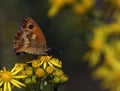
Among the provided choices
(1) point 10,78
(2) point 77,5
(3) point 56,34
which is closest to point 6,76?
(1) point 10,78

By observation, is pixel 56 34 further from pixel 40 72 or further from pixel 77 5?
pixel 40 72

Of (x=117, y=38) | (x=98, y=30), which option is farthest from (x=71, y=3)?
(x=117, y=38)

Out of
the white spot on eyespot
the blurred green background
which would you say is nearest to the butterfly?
the white spot on eyespot

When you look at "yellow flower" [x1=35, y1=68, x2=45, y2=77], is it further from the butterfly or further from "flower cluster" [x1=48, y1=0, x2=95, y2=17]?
"flower cluster" [x1=48, y1=0, x2=95, y2=17]

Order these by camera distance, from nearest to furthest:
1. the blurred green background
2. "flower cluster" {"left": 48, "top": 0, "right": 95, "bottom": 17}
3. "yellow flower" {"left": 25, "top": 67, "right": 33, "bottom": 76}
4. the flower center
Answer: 1. "yellow flower" {"left": 25, "top": 67, "right": 33, "bottom": 76}
2. the flower center
3. "flower cluster" {"left": 48, "top": 0, "right": 95, "bottom": 17}
4. the blurred green background

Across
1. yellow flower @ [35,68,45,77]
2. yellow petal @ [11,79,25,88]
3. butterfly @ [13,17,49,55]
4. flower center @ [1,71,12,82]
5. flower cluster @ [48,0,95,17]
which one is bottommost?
yellow petal @ [11,79,25,88]

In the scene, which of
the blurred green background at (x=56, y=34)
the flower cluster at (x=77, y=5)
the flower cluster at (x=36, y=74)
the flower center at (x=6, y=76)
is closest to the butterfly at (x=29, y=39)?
the flower cluster at (x=36, y=74)
